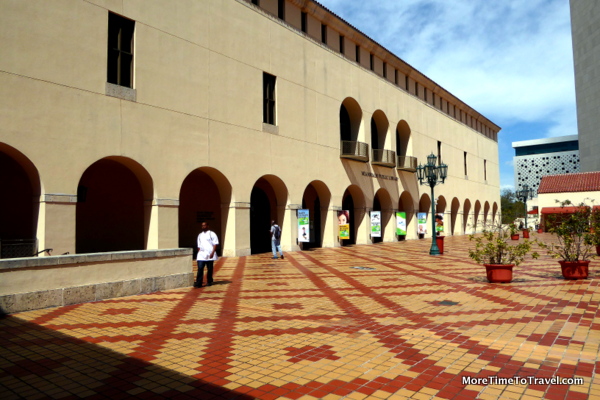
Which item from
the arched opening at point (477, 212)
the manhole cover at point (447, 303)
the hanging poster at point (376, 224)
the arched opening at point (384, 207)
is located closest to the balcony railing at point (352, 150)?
the hanging poster at point (376, 224)

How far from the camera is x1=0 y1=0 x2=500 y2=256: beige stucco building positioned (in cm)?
1245

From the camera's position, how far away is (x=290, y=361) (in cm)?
528

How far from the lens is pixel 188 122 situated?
652 inches

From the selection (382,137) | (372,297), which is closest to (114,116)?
(372,297)

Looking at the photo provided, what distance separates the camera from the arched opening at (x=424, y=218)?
108 ft

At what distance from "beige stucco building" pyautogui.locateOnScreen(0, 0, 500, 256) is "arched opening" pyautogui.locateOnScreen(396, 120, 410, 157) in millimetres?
807

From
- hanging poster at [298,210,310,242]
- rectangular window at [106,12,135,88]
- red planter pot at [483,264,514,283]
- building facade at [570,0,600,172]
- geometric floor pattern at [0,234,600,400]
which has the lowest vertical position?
geometric floor pattern at [0,234,600,400]

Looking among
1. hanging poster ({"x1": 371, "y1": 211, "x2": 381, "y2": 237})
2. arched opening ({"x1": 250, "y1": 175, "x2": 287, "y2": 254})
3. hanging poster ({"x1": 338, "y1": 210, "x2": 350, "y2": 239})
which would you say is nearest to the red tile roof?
hanging poster ({"x1": 371, "y1": 211, "x2": 381, "y2": 237})

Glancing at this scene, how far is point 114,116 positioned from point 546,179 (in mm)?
49345

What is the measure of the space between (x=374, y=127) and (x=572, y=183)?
29.5 m

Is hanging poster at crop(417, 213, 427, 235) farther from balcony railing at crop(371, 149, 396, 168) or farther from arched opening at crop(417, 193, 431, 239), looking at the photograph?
balcony railing at crop(371, 149, 396, 168)

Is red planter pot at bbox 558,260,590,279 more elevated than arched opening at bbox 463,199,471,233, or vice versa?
arched opening at bbox 463,199,471,233

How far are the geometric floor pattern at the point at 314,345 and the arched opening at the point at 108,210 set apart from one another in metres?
10.2

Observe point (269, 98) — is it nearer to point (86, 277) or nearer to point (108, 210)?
point (108, 210)
